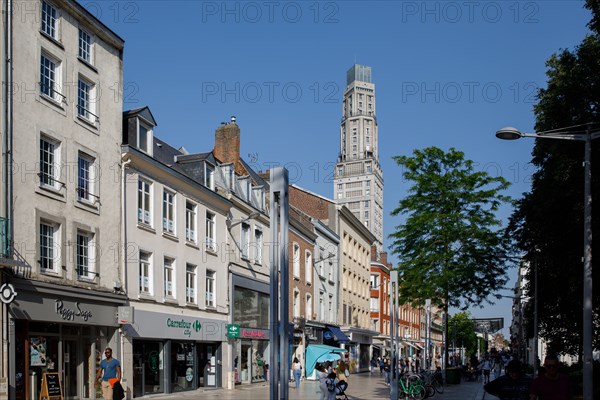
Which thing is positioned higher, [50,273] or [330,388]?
[50,273]

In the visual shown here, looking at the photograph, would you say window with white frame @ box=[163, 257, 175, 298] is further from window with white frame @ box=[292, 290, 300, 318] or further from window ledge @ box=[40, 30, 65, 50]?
window with white frame @ box=[292, 290, 300, 318]

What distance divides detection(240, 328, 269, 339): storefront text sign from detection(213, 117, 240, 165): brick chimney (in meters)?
9.70

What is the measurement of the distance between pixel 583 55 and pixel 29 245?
16138 millimetres

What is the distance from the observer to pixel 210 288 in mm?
32094

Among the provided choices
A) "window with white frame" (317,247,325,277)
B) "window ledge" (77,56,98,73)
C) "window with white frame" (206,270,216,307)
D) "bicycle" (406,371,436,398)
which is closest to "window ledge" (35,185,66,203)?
"window ledge" (77,56,98,73)

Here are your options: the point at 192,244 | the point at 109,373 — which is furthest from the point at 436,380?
the point at 109,373

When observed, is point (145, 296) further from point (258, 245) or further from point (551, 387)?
point (551, 387)

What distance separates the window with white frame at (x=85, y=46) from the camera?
76.2ft

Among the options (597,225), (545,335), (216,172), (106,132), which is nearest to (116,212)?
(106,132)

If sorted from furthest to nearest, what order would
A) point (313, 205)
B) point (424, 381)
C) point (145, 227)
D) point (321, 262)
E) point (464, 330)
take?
point (464, 330) < point (313, 205) < point (321, 262) < point (424, 381) < point (145, 227)

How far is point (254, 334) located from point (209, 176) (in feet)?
29.5

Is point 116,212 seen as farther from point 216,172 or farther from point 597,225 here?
point 597,225

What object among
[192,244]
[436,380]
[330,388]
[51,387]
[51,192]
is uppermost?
[51,192]

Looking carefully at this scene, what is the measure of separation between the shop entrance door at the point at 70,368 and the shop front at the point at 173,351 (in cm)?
232
